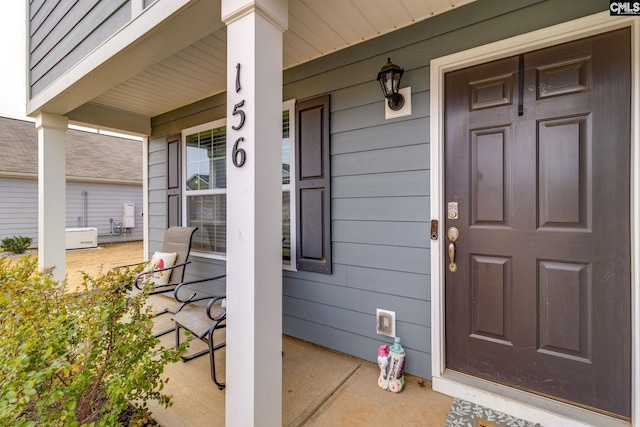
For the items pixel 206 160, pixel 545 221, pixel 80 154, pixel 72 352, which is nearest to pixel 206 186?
pixel 206 160

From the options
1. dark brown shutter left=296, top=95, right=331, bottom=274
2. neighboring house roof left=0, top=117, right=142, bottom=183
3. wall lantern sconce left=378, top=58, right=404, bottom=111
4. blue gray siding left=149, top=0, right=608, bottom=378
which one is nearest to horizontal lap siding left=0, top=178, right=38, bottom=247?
neighboring house roof left=0, top=117, right=142, bottom=183

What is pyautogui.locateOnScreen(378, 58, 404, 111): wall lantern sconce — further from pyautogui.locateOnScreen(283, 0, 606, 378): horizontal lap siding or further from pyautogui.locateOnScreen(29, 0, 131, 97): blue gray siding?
pyautogui.locateOnScreen(29, 0, 131, 97): blue gray siding

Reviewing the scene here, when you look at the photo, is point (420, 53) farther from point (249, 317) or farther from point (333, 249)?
point (249, 317)

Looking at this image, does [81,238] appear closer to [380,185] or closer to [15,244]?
[15,244]

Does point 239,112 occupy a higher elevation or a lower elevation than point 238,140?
higher

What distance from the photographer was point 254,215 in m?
1.23

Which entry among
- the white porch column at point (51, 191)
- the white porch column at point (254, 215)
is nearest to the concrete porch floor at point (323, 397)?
the white porch column at point (254, 215)

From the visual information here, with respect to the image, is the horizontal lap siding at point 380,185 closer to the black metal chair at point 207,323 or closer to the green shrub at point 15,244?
the black metal chair at point 207,323

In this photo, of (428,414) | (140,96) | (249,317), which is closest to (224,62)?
(140,96)

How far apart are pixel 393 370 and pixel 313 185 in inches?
57.3

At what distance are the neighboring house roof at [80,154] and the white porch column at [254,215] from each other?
1068 centimetres

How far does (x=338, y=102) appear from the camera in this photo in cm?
224

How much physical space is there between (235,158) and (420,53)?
145 centimetres

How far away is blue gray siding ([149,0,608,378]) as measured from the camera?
1.79 metres
